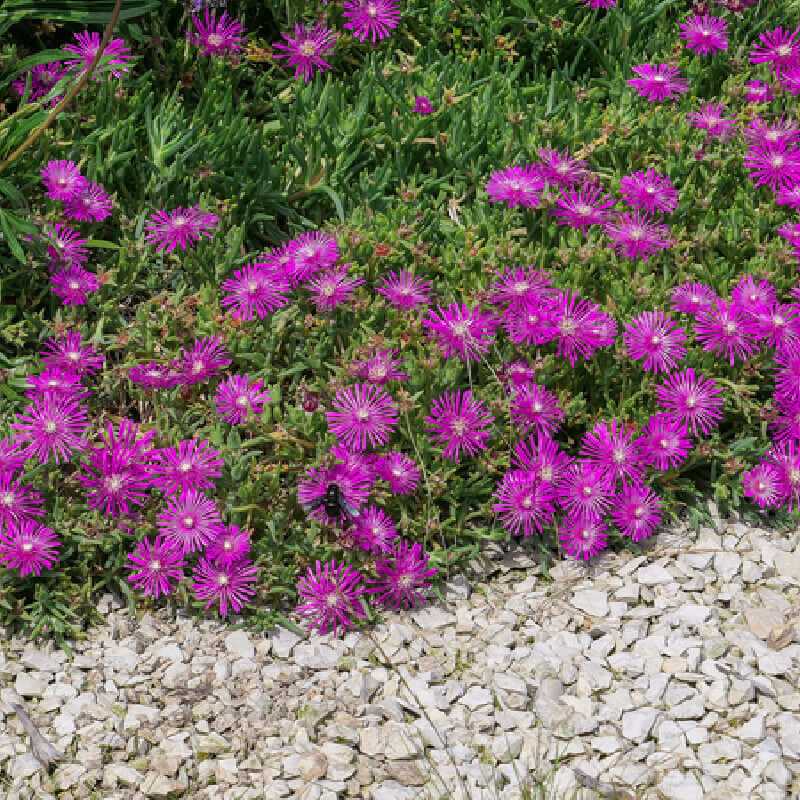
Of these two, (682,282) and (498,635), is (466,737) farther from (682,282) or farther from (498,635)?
(682,282)

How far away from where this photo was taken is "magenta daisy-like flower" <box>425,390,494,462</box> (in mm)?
3906

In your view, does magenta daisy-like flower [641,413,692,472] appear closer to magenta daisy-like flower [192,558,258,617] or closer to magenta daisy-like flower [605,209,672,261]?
magenta daisy-like flower [605,209,672,261]

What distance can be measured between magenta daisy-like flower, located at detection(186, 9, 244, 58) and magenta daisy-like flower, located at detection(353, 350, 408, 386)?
66.8 inches

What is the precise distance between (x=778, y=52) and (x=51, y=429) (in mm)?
3302

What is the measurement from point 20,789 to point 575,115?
122 inches

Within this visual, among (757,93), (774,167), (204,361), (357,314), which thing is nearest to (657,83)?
(757,93)

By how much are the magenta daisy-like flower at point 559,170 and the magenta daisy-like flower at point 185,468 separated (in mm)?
1608

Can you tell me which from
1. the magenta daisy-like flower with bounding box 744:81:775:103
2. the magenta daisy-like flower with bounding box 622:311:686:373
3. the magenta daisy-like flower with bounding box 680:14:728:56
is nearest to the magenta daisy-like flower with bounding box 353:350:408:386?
the magenta daisy-like flower with bounding box 622:311:686:373

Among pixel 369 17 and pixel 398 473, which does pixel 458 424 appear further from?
pixel 369 17

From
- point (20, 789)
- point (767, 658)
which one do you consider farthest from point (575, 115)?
point (20, 789)

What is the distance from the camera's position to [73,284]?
417 centimetres

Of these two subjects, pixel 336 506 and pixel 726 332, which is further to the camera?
pixel 726 332

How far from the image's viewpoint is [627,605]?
3852mm

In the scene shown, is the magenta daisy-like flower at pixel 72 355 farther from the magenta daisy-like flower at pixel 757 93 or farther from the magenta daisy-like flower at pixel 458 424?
the magenta daisy-like flower at pixel 757 93
